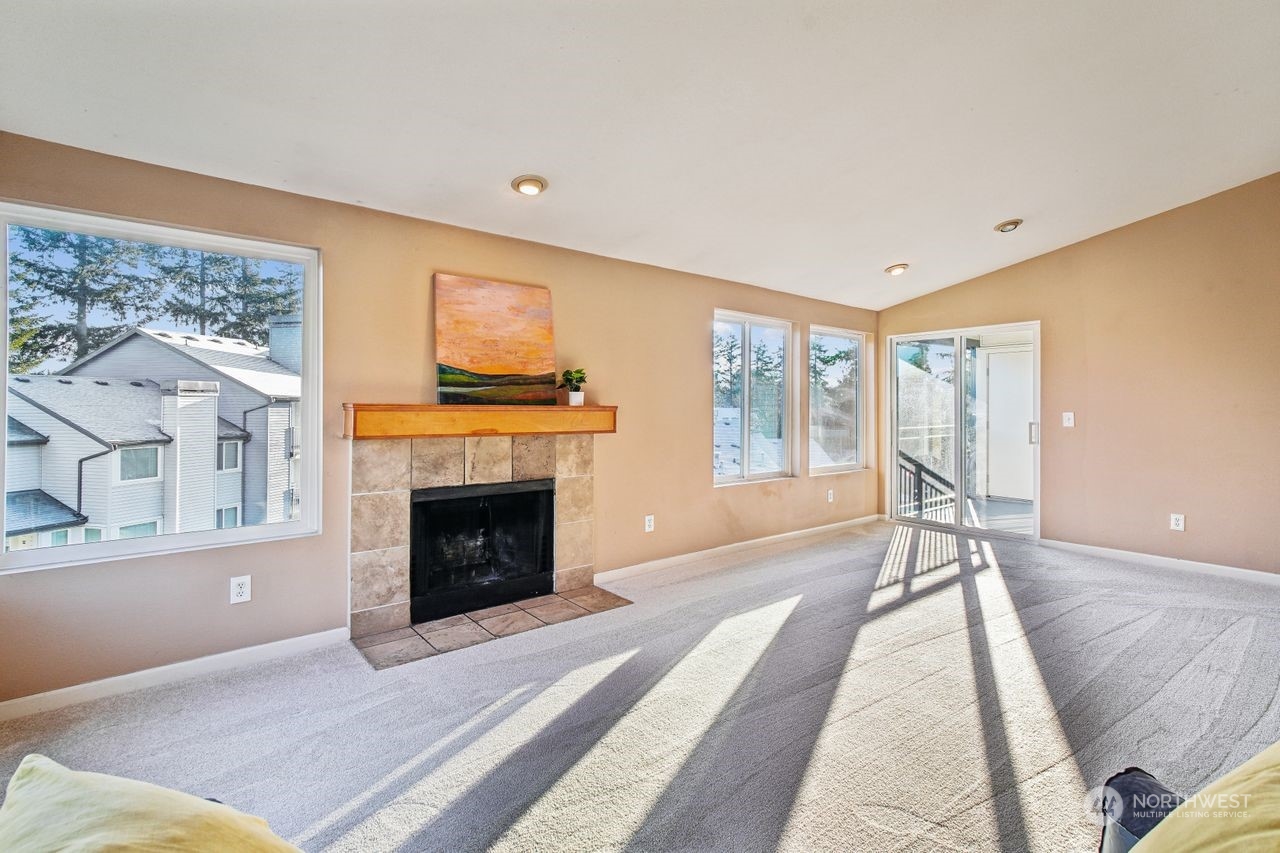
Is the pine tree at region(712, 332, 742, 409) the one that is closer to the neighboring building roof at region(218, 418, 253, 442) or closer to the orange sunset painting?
the orange sunset painting

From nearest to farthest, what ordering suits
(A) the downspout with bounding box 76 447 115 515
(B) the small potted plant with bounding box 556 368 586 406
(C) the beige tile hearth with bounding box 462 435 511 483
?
(A) the downspout with bounding box 76 447 115 515 < (C) the beige tile hearth with bounding box 462 435 511 483 < (B) the small potted plant with bounding box 556 368 586 406

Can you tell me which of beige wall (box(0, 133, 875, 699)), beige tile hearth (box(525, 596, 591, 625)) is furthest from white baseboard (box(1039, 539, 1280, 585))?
beige tile hearth (box(525, 596, 591, 625))

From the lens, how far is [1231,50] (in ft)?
8.58

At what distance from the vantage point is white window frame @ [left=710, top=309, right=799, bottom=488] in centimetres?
502

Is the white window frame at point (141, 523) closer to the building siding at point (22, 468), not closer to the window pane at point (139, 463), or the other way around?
the window pane at point (139, 463)

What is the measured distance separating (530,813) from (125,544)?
2192 mm

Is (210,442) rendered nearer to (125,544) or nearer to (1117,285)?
(125,544)

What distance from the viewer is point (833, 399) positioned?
19.4 feet

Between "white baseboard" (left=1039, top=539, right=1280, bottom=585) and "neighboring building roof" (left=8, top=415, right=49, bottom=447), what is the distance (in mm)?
6604

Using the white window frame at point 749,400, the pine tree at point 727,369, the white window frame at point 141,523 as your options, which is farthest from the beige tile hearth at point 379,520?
the pine tree at point 727,369

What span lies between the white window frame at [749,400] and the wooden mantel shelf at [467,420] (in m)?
1.41

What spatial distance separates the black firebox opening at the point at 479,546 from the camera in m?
3.39

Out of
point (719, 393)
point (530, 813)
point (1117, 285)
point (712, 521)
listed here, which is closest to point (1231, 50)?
point (1117, 285)

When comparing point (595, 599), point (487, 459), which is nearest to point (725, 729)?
point (595, 599)
